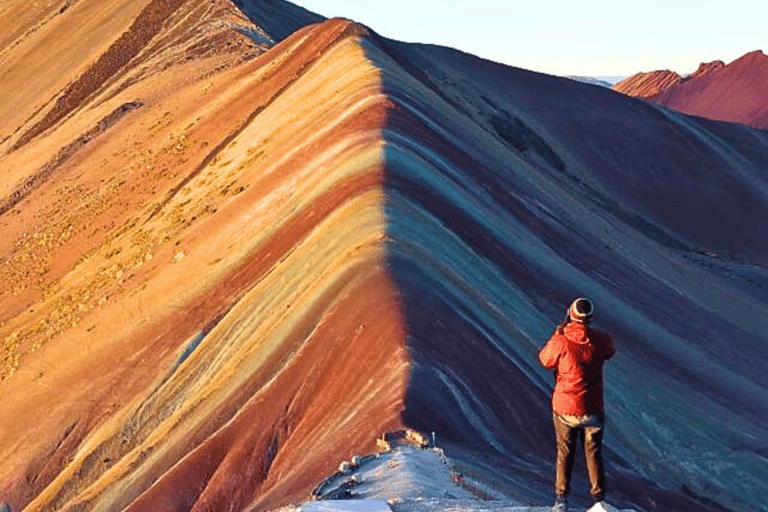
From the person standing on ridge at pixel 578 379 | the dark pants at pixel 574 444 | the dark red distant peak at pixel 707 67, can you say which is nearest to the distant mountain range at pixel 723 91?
the dark red distant peak at pixel 707 67

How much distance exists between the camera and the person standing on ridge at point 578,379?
13.2 meters

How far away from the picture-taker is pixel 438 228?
31.8 m

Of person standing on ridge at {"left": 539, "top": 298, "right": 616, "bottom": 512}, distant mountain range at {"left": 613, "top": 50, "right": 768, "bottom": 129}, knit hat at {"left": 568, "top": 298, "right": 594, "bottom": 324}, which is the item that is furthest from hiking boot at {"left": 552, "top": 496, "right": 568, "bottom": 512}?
distant mountain range at {"left": 613, "top": 50, "right": 768, "bottom": 129}

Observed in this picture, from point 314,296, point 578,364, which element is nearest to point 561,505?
point 578,364

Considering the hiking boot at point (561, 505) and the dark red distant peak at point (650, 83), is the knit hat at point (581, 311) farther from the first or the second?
the dark red distant peak at point (650, 83)

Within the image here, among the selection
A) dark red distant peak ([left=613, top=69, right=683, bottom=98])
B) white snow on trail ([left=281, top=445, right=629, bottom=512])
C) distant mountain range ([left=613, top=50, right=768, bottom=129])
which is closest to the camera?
white snow on trail ([left=281, top=445, right=629, bottom=512])

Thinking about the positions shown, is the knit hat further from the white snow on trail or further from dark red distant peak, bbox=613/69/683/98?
dark red distant peak, bbox=613/69/683/98

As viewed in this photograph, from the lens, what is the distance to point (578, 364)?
43.4 ft

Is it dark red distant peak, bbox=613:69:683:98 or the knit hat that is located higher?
the knit hat

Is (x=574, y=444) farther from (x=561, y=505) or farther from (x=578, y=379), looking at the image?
(x=578, y=379)

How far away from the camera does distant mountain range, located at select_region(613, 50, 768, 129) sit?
138750 mm

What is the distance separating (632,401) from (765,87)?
114 metres

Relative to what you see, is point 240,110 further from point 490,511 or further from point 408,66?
point 490,511

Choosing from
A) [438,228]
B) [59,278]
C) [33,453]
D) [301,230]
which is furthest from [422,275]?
[59,278]
